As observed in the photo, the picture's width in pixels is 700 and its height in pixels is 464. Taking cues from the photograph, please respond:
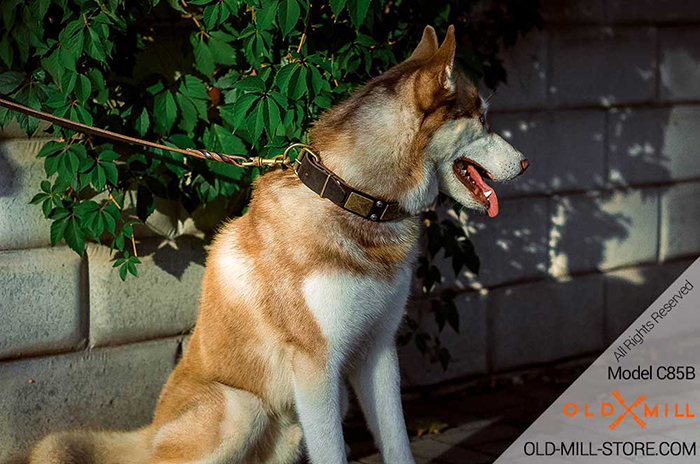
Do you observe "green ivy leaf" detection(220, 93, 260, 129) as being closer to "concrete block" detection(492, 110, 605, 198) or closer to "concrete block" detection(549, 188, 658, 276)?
"concrete block" detection(492, 110, 605, 198)

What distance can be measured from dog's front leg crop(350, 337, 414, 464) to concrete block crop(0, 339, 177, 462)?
4.51 feet

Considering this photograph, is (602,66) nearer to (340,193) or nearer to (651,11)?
(651,11)

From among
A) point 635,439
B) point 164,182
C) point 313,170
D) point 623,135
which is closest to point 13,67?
point 164,182

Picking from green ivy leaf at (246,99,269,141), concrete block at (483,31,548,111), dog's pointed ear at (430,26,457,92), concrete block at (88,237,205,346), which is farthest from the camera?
concrete block at (483,31,548,111)

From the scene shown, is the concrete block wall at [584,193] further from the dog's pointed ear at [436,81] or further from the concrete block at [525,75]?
the dog's pointed ear at [436,81]

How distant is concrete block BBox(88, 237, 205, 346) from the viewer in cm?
484

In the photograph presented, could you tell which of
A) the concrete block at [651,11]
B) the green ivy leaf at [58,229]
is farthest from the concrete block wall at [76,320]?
the concrete block at [651,11]

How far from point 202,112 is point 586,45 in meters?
2.82

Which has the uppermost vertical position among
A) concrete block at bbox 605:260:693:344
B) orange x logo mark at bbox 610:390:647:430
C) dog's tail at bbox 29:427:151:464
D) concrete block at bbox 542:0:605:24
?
concrete block at bbox 542:0:605:24

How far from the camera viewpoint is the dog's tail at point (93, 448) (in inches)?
155

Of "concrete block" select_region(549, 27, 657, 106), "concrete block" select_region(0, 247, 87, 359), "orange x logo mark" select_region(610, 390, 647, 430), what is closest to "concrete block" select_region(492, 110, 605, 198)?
"concrete block" select_region(549, 27, 657, 106)

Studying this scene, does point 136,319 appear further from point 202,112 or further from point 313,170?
point 313,170

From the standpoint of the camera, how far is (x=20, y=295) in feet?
15.2

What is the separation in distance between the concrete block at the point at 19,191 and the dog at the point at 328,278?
106cm
